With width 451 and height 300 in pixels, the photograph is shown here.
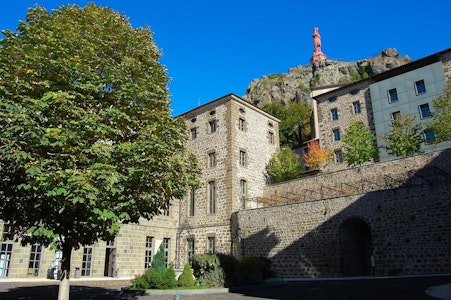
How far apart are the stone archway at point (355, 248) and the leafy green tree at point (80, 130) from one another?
12659mm

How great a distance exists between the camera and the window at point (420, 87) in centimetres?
3029

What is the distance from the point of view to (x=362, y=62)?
74.2 m

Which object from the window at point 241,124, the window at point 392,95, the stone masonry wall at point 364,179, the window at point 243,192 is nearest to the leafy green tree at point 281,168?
the stone masonry wall at point 364,179

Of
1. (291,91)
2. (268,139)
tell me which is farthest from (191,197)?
(291,91)

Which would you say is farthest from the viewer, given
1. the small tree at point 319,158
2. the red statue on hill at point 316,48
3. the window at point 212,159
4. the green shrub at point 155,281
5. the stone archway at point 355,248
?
the red statue on hill at point 316,48

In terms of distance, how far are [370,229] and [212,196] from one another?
39.5ft

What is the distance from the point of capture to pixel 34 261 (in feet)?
65.6

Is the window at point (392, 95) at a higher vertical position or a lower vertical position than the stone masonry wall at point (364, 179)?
higher

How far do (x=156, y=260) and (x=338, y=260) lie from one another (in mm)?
9643

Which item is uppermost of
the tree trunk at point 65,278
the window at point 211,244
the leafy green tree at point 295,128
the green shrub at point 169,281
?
the leafy green tree at point 295,128

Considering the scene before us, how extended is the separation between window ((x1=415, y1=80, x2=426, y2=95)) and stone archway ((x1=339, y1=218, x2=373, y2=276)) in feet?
52.8

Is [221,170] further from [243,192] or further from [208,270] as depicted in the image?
[208,270]

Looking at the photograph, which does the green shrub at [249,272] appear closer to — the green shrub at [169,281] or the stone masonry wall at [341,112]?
the green shrub at [169,281]

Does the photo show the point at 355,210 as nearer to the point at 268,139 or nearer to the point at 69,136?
the point at 268,139
